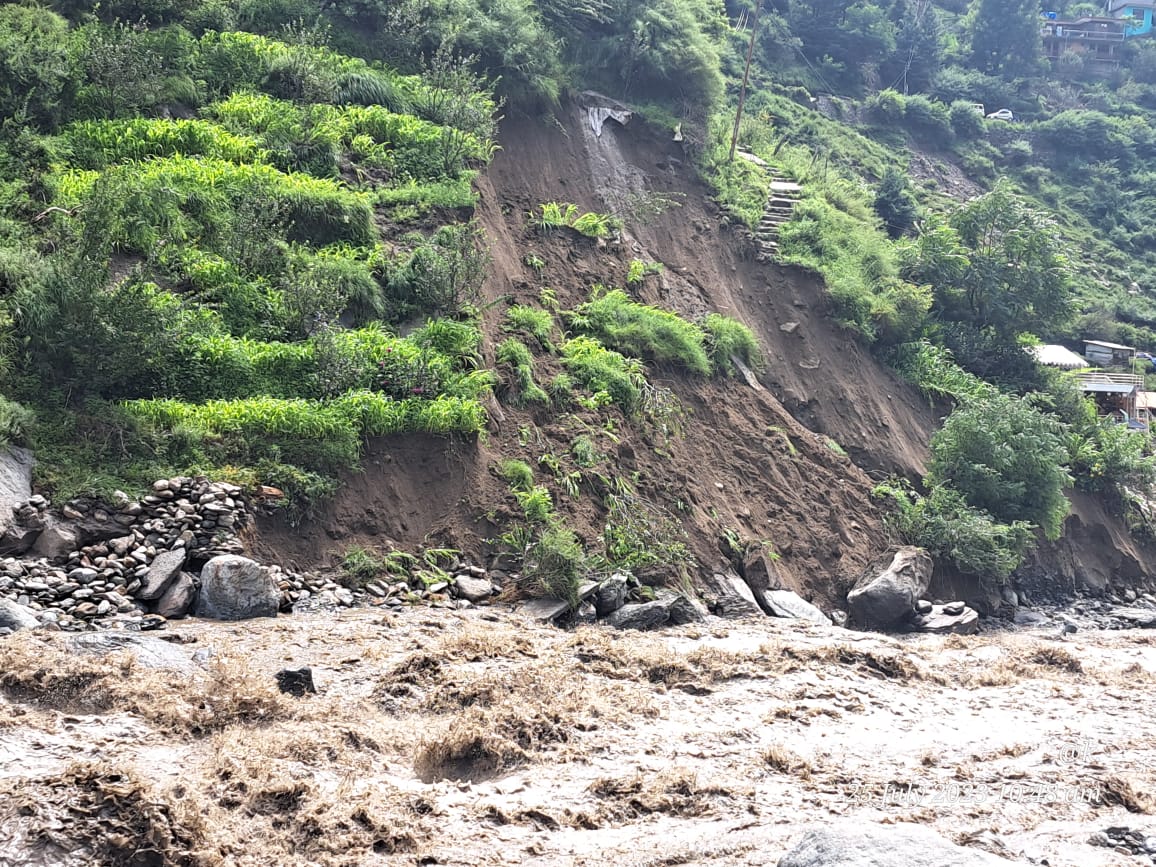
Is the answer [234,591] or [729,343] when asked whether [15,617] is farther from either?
[729,343]

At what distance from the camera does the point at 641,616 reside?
1069 centimetres

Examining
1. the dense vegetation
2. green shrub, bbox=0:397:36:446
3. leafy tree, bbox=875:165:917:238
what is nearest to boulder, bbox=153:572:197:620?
the dense vegetation

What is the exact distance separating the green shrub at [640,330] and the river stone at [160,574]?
7420 millimetres

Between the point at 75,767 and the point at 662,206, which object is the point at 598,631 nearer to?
the point at 75,767

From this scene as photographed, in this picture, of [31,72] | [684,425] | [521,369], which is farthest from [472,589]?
[31,72]

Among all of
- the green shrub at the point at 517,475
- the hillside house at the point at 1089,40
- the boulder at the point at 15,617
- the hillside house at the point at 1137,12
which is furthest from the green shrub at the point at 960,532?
the hillside house at the point at 1137,12

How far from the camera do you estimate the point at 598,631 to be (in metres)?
10.1

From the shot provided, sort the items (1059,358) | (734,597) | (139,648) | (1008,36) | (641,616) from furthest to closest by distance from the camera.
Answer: (1008,36), (1059,358), (734,597), (641,616), (139,648)

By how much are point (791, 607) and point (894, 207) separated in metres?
16.7

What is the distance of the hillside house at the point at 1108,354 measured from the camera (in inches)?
1078

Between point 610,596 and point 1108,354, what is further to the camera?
point 1108,354

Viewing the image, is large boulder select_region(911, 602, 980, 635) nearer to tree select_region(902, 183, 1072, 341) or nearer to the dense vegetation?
the dense vegetation

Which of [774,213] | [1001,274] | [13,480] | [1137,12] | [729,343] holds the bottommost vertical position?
[13,480]

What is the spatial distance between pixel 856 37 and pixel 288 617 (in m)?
40.0
